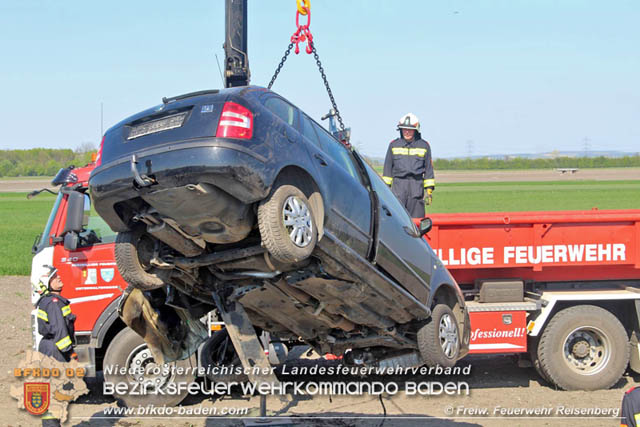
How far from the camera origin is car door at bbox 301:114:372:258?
208 inches

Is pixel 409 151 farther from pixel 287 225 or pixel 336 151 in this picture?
pixel 287 225

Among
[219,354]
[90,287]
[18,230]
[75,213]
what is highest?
[75,213]

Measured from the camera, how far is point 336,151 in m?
5.85

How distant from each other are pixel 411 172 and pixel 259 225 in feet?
18.8

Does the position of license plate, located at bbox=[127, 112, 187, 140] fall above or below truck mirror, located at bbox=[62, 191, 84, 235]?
above

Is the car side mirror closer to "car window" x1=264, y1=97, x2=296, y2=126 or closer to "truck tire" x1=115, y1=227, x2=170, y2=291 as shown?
"car window" x1=264, y1=97, x2=296, y2=126

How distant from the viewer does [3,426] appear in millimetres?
7527

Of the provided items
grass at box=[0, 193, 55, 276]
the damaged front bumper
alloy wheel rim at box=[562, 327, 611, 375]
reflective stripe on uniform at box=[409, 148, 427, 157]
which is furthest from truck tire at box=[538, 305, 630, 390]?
grass at box=[0, 193, 55, 276]

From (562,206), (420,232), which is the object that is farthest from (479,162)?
(420,232)

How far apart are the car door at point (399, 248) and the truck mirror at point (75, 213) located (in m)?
3.21

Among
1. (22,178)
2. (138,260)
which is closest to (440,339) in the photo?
(138,260)

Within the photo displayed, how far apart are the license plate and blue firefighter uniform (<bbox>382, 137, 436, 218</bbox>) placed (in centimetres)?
567

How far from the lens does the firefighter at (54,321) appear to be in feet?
24.3

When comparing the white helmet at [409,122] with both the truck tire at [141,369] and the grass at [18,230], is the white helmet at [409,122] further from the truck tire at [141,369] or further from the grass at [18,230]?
the grass at [18,230]
